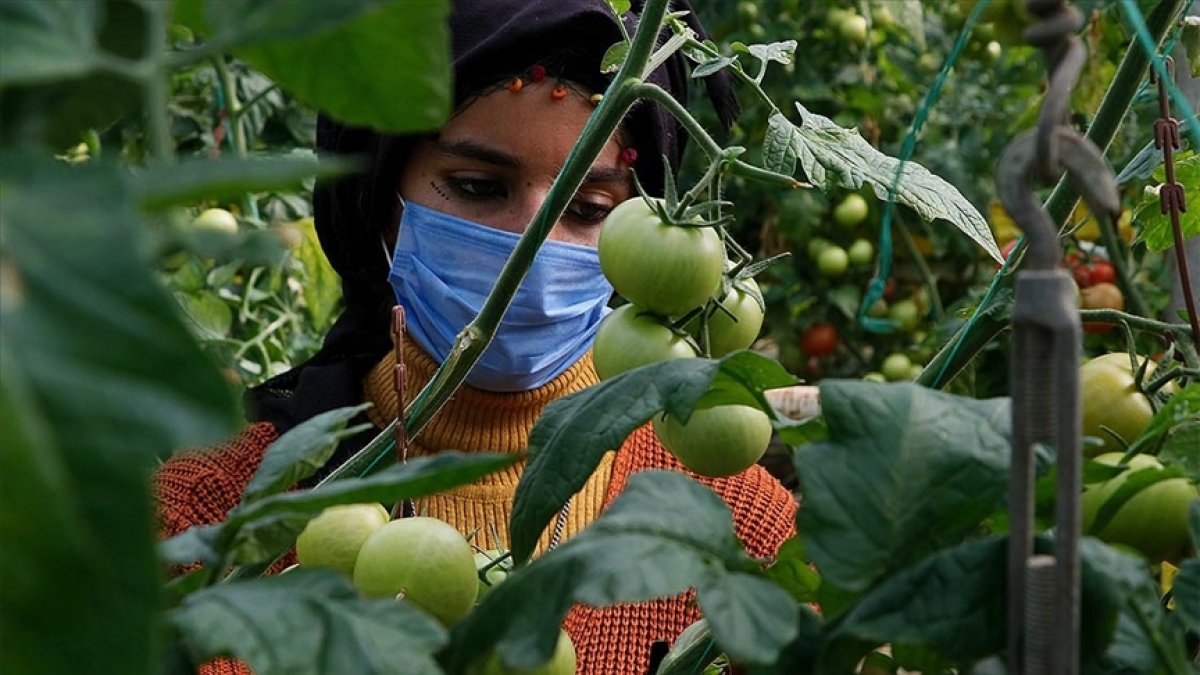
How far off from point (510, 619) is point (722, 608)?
66 millimetres

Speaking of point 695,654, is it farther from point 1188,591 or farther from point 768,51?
point 768,51

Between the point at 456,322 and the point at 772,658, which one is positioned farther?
the point at 456,322

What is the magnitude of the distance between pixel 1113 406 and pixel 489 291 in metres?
0.91

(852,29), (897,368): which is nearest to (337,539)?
(897,368)

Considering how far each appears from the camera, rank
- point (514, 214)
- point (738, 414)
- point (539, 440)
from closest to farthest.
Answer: point (539, 440) → point (738, 414) → point (514, 214)

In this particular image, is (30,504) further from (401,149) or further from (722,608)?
(401,149)

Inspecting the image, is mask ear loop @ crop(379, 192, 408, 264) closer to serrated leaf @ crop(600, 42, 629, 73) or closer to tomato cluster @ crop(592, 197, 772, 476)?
serrated leaf @ crop(600, 42, 629, 73)

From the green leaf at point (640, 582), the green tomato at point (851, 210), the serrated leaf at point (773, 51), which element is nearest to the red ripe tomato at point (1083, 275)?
the green tomato at point (851, 210)

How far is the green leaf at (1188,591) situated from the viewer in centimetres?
44

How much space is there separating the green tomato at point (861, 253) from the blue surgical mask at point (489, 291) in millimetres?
1650

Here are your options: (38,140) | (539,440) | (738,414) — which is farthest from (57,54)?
(738,414)

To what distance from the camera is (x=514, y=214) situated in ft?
4.77

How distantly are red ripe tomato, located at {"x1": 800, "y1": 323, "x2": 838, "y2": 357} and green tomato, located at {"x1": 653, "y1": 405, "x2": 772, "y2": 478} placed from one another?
241 centimetres

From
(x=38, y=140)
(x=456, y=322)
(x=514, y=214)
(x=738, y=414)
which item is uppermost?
(x=38, y=140)
